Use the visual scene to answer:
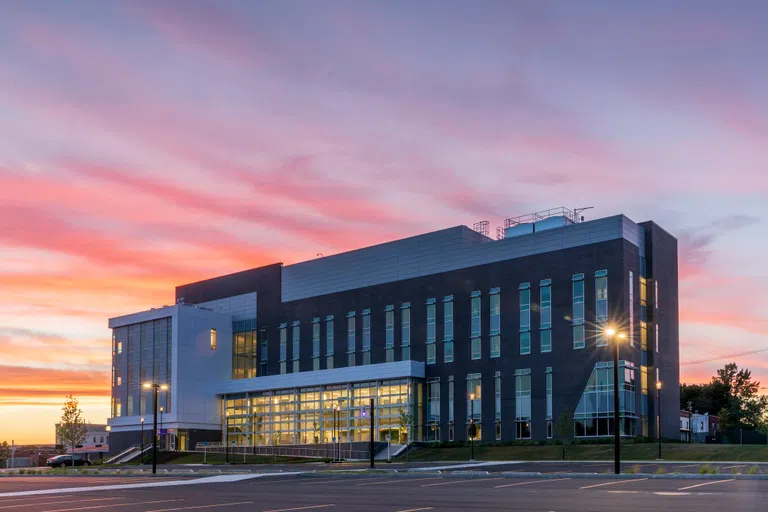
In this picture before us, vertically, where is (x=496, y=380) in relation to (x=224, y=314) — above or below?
below

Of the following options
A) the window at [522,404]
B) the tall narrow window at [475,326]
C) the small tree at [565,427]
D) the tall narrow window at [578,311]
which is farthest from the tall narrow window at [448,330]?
the small tree at [565,427]

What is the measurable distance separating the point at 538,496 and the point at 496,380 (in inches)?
2677

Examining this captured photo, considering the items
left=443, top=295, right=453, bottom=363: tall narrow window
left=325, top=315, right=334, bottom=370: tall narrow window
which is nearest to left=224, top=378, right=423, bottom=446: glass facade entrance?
left=325, top=315, right=334, bottom=370: tall narrow window

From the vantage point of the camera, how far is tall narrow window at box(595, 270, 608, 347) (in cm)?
8950

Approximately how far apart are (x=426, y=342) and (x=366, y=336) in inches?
393

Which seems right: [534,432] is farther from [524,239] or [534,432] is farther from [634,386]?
[524,239]

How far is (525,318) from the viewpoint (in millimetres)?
95688

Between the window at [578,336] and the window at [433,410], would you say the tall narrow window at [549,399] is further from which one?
the window at [433,410]

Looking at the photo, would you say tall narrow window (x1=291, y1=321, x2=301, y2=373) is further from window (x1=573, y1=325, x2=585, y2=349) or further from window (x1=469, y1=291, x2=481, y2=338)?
window (x1=573, y1=325, x2=585, y2=349)

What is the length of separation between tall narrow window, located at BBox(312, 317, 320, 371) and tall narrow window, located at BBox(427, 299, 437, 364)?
18992 mm

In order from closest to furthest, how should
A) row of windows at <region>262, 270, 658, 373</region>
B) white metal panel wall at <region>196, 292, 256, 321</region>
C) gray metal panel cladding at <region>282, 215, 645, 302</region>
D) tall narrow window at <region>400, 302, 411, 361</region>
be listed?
row of windows at <region>262, 270, 658, 373</region> < gray metal panel cladding at <region>282, 215, 645, 302</region> < tall narrow window at <region>400, 302, 411, 361</region> < white metal panel wall at <region>196, 292, 256, 321</region>

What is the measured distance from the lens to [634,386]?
9006 cm

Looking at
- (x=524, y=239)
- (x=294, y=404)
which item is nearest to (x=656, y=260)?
(x=524, y=239)

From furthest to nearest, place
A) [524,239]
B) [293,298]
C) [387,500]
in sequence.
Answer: [293,298], [524,239], [387,500]
